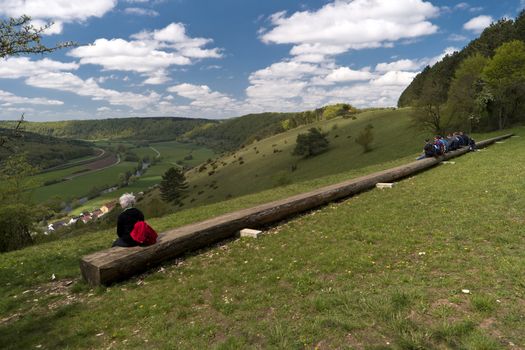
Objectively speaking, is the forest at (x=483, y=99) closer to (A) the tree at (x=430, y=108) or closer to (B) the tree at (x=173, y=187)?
(A) the tree at (x=430, y=108)

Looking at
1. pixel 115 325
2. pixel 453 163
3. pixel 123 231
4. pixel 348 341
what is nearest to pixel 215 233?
pixel 123 231

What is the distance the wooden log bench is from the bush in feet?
72.2

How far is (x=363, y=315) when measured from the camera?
5.92 metres

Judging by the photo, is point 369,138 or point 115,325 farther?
point 369,138

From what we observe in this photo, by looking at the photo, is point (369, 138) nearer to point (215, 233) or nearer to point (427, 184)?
point (427, 184)

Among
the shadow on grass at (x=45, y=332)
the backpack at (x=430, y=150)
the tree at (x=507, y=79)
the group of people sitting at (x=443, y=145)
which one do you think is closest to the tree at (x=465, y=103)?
the tree at (x=507, y=79)

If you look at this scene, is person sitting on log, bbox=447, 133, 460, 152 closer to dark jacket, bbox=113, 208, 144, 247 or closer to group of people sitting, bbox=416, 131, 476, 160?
group of people sitting, bbox=416, 131, 476, 160

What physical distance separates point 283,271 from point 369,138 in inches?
2389

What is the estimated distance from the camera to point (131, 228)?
9.73 m

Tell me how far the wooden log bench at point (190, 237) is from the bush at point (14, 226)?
866 inches

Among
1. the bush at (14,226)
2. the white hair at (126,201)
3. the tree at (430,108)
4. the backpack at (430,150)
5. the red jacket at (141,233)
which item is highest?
the tree at (430,108)

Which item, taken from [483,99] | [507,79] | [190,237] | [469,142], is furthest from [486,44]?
[190,237]

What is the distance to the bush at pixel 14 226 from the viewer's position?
25655 mm

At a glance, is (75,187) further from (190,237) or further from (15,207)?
(190,237)
